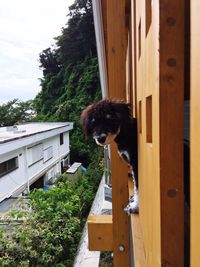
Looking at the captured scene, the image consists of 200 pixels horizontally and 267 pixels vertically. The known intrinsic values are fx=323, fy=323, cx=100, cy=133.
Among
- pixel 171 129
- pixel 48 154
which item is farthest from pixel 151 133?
pixel 48 154

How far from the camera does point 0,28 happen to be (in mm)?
18188

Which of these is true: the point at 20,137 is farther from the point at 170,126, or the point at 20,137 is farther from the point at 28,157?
the point at 170,126

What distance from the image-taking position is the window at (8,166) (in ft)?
28.6

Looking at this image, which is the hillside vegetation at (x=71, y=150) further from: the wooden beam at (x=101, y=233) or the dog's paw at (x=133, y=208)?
the dog's paw at (x=133, y=208)

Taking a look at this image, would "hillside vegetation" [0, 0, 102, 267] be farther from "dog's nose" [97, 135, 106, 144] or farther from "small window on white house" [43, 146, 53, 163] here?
"dog's nose" [97, 135, 106, 144]

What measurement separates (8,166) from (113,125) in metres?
8.10

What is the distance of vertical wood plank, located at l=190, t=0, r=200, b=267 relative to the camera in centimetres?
37

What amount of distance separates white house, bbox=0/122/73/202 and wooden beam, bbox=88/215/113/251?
6.13 meters

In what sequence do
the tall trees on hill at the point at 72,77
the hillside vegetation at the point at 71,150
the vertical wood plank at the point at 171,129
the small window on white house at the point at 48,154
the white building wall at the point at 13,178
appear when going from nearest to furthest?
the vertical wood plank at the point at 171,129, the hillside vegetation at the point at 71,150, the white building wall at the point at 13,178, the small window on white house at the point at 48,154, the tall trees on hill at the point at 72,77

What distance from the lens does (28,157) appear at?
10414mm

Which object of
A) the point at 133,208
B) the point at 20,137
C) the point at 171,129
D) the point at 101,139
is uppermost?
the point at 171,129

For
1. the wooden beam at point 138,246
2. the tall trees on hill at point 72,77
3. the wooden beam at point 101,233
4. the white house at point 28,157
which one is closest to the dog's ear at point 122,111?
the wooden beam at point 138,246

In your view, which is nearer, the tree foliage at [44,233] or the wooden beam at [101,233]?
the wooden beam at [101,233]

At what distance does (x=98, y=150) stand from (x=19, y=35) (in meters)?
12.7
